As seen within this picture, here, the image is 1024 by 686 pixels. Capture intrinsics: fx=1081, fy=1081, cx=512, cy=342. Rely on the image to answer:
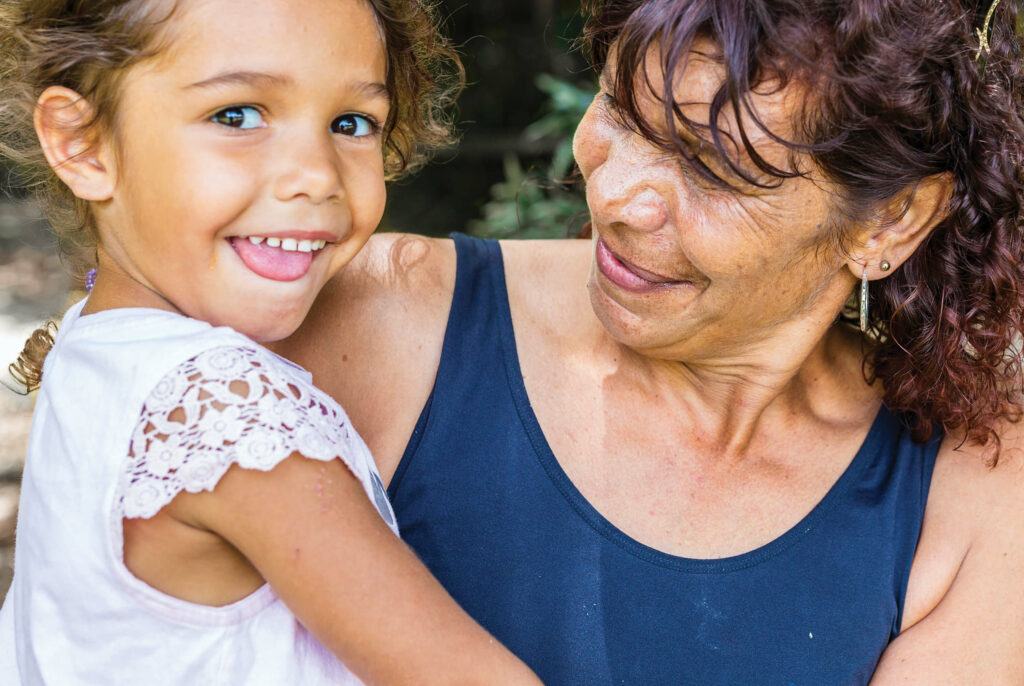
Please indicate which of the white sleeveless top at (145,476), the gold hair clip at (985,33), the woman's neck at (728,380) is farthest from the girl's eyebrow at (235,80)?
the gold hair clip at (985,33)

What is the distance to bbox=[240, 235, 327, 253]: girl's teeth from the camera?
4.91 ft

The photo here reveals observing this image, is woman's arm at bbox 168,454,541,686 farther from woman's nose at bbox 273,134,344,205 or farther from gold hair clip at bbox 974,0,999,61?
gold hair clip at bbox 974,0,999,61

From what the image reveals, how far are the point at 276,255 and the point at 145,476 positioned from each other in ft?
1.27

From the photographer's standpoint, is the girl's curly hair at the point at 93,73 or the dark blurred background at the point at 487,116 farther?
the dark blurred background at the point at 487,116

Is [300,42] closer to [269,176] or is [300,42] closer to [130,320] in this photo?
[269,176]

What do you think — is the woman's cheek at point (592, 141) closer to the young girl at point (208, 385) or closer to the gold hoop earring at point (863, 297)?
the young girl at point (208, 385)

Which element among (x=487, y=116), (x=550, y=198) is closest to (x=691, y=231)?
(x=550, y=198)

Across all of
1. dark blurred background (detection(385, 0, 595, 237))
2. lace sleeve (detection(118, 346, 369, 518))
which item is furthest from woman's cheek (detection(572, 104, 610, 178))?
dark blurred background (detection(385, 0, 595, 237))

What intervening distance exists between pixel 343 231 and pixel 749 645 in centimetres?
96

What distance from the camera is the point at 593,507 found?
183 centimetres

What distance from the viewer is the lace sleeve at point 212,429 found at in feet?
4.12

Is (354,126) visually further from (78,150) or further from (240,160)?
(78,150)

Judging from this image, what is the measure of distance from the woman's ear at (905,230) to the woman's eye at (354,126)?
0.85m

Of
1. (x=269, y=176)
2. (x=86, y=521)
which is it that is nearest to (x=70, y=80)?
(x=269, y=176)
